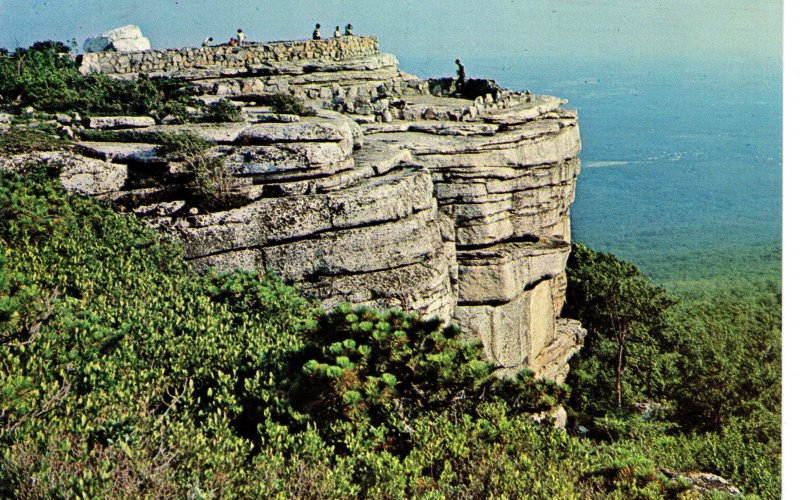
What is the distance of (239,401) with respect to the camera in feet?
37.6

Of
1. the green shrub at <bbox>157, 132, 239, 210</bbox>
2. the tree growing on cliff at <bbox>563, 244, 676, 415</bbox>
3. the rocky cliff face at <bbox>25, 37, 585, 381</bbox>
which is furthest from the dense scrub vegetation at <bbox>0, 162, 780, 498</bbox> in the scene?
the tree growing on cliff at <bbox>563, 244, 676, 415</bbox>

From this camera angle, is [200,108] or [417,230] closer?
[417,230]

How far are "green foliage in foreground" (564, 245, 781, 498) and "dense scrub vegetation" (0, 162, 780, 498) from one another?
1086cm

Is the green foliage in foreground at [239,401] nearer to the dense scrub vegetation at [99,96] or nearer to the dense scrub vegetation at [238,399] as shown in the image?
the dense scrub vegetation at [238,399]

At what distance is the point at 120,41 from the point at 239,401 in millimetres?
29642

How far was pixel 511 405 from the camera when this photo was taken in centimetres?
1299

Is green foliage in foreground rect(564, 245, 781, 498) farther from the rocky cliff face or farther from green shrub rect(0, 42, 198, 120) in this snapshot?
green shrub rect(0, 42, 198, 120)

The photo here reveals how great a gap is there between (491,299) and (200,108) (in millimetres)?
11073

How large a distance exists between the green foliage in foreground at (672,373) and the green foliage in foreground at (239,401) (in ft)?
36.3

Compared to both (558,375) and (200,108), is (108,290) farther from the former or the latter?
(558,375)

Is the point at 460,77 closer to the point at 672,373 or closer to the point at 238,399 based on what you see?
the point at 672,373

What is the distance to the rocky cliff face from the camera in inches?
675

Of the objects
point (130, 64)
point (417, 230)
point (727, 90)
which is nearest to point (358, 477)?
point (417, 230)

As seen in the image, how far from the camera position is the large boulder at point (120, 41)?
3588cm
